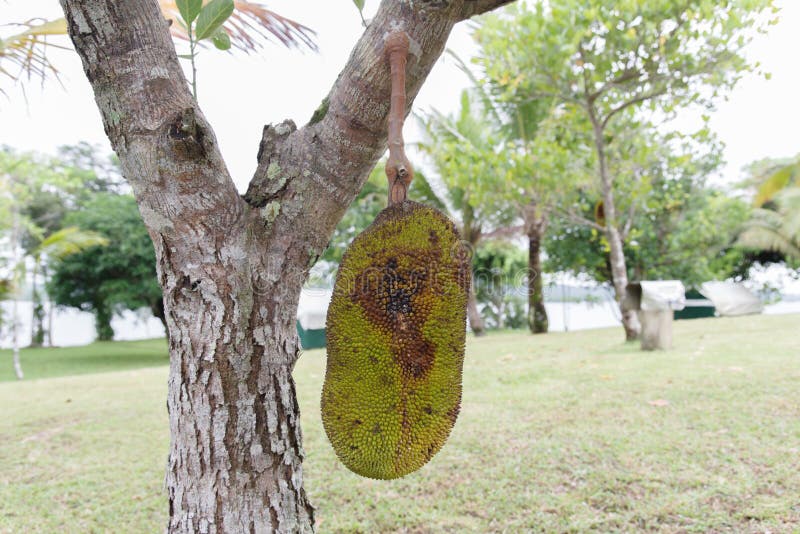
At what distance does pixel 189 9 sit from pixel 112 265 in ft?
37.5

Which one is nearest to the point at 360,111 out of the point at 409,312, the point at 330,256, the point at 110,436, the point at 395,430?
the point at 409,312

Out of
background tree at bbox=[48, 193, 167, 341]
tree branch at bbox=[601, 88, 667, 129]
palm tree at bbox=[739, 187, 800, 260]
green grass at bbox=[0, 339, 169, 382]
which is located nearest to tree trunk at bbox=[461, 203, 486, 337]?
tree branch at bbox=[601, 88, 667, 129]

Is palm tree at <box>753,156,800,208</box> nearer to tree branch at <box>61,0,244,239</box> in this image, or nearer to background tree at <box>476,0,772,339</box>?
background tree at <box>476,0,772,339</box>

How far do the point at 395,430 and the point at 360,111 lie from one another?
23.0 inches

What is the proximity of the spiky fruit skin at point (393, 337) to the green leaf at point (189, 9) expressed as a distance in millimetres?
534

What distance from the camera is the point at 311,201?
108 cm

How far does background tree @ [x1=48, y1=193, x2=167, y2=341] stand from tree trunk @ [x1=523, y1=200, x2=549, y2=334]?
7.43 meters

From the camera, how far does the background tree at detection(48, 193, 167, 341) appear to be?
1113 cm

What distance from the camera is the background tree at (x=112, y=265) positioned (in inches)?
438

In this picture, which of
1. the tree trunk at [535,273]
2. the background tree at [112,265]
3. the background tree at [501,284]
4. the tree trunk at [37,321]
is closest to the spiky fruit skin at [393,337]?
the tree trunk at [535,273]

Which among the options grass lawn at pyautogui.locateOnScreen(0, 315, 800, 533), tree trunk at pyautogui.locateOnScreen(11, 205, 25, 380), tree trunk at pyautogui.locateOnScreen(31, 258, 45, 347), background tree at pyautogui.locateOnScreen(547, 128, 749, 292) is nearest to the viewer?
grass lawn at pyautogui.locateOnScreen(0, 315, 800, 533)

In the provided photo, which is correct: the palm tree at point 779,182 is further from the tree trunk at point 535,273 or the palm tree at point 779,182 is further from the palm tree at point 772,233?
the tree trunk at point 535,273

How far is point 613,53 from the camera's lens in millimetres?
5105

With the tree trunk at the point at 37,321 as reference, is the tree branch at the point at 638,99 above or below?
above
